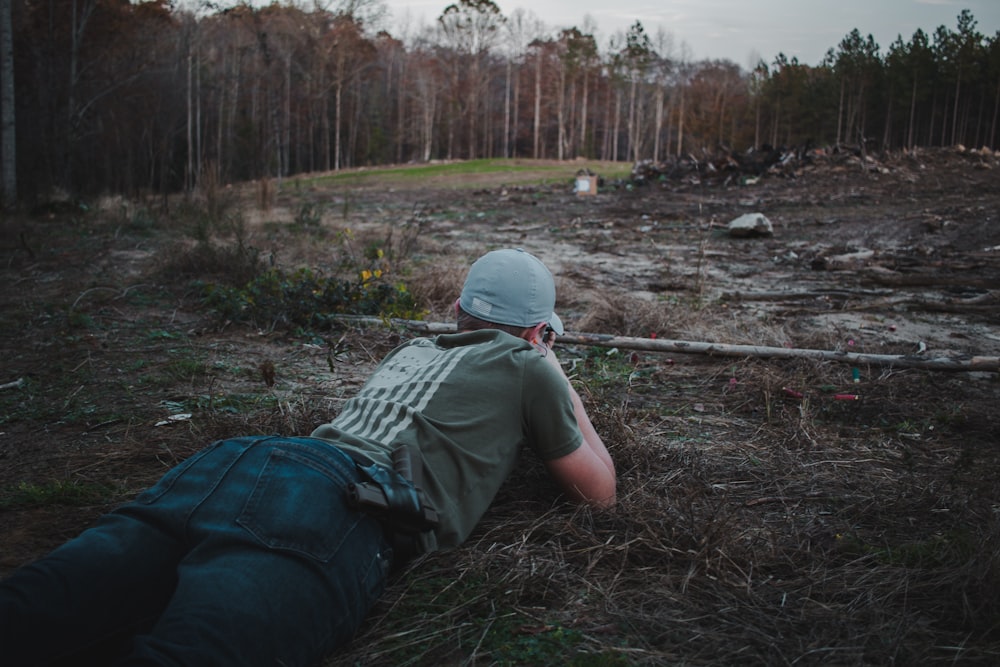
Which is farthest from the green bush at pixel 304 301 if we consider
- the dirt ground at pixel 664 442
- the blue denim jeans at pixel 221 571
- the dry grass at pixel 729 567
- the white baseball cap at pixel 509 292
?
the blue denim jeans at pixel 221 571

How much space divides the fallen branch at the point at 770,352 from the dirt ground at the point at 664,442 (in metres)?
0.06

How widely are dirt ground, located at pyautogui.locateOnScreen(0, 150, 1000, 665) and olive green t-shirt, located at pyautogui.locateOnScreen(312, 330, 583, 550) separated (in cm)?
25

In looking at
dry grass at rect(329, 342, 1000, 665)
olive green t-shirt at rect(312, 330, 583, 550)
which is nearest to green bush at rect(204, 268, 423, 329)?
dry grass at rect(329, 342, 1000, 665)

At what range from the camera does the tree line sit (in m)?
17.2

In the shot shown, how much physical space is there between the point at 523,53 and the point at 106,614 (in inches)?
2473

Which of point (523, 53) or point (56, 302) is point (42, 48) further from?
point (523, 53)

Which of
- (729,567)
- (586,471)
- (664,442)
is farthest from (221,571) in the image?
(664,442)

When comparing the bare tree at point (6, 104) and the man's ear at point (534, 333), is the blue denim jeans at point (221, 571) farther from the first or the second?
the bare tree at point (6, 104)

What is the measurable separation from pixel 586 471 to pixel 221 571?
103 cm

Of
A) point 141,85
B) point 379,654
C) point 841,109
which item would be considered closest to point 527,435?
point 379,654

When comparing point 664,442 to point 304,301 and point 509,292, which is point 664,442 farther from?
point 304,301

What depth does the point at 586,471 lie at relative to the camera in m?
2.01

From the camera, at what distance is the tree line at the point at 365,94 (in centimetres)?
1723

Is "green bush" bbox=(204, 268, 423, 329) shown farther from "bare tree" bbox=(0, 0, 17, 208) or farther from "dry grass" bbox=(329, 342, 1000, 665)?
"bare tree" bbox=(0, 0, 17, 208)
